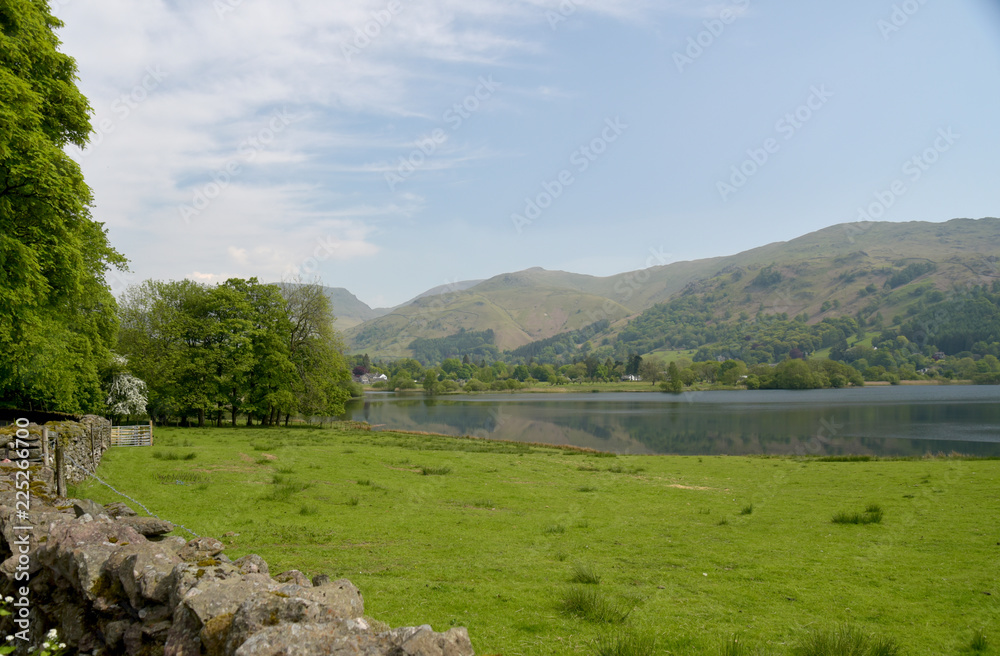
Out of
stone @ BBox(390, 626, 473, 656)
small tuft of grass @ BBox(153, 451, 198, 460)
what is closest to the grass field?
small tuft of grass @ BBox(153, 451, 198, 460)

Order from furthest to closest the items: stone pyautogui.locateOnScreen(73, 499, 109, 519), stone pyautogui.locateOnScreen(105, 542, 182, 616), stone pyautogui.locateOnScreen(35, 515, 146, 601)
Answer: stone pyautogui.locateOnScreen(73, 499, 109, 519) → stone pyautogui.locateOnScreen(35, 515, 146, 601) → stone pyautogui.locateOnScreen(105, 542, 182, 616)

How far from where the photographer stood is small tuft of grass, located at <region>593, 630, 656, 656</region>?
595cm

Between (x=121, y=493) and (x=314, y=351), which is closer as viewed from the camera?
(x=121, y=493)

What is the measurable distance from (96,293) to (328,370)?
99.7ft

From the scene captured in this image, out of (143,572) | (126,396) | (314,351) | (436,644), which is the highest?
(314,351)

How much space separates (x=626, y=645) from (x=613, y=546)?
275 inches

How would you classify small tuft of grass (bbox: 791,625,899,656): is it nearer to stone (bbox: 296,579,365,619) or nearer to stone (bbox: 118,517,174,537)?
stone (bbox: 296,579,365,619)

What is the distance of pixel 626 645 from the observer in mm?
6059

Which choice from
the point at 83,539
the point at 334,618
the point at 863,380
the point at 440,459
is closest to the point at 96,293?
the point at 440,459

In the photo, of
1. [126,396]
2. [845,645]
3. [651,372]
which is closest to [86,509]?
[845,645]

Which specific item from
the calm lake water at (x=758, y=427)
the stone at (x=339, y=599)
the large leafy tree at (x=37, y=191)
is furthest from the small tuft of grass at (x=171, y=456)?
the calm lake water at (x=758, y=427)

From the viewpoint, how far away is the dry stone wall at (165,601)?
4145 mm

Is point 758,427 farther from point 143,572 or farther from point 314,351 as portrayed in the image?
point 143,572

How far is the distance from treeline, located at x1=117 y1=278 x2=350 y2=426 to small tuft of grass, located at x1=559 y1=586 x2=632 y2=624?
42786 millimetres
